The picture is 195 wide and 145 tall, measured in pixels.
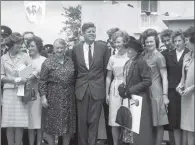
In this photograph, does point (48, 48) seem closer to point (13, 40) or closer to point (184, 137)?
point (13, 40)

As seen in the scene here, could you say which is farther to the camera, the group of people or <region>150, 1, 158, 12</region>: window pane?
<region>150, 1, 158, 12</region>: window pane

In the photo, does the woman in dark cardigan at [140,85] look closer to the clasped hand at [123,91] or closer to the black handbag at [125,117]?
the clasped hand at [123,91]

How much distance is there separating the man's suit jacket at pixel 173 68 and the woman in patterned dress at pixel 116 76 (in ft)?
2.04

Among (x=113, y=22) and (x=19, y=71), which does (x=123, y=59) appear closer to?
(x=19, y=71)

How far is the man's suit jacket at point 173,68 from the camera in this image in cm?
520

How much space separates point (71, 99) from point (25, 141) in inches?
49.1

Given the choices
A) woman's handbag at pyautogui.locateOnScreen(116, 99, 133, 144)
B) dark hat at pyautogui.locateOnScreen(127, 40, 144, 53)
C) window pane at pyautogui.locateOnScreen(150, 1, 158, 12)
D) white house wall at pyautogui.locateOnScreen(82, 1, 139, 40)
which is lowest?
woman's handbag at pyautogui.locateOnScreen(116, 99, 133, 144)

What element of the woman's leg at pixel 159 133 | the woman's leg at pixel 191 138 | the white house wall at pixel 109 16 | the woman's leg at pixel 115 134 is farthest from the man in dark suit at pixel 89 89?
the white house wall at pixel 109 16

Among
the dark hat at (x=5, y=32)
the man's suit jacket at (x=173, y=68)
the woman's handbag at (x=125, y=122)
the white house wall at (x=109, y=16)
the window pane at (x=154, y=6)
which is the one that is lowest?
the woman's handbag at (x=125, y=122)

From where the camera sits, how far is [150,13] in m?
14.5

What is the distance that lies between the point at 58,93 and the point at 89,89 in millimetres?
441

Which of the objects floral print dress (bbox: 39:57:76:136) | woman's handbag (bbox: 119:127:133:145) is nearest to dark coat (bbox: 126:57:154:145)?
woman's handbag (bbox: 119:127:133:145)

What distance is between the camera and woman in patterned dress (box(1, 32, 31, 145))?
524cm

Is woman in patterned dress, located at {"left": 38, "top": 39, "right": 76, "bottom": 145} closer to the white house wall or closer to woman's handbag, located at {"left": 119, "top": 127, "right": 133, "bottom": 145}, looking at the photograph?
woman's handbag, located at {"left": 119, "top": 127, "right": 133, "bottom": 145}
